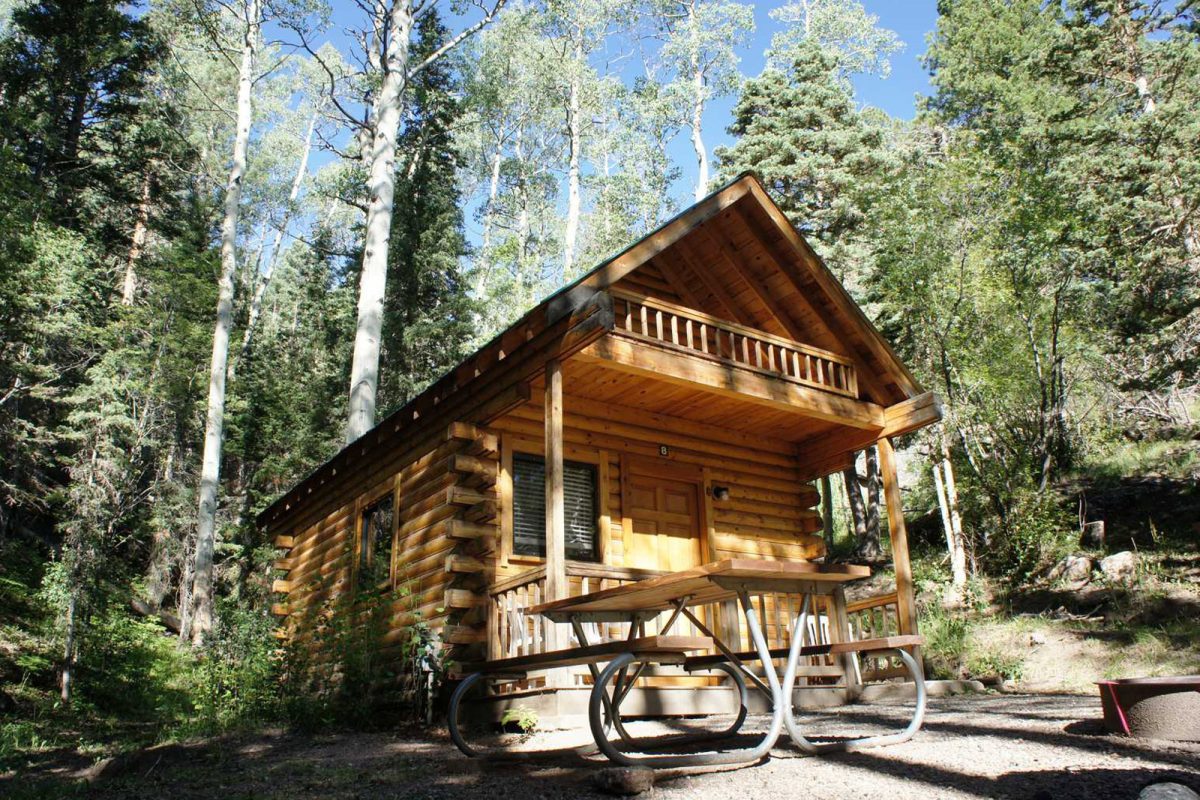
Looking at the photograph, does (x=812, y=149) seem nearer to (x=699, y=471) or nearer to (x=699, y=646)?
(x=699, y=471)

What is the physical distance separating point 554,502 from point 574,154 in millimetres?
26982

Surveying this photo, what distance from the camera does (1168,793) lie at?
11.9 ft

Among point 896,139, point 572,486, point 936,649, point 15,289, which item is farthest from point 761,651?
point 896,139

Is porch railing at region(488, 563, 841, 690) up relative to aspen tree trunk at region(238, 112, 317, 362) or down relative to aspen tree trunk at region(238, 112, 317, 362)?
down

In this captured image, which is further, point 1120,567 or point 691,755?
point 1120,567

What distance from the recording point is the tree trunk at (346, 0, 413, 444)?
15594 millimetres

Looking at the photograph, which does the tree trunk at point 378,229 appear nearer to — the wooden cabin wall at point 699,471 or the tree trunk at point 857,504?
the wooden cabin wall at point 699,471

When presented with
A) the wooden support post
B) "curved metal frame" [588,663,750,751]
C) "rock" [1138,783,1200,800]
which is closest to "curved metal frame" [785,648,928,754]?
"curved metal frame" [588,663,750,751]

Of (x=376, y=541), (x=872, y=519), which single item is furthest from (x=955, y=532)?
(x=376, y=541)

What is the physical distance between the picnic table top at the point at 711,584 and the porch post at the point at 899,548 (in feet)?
12.4

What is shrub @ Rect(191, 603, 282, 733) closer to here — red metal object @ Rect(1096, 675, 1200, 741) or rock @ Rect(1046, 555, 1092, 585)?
red metal object @ Rect(1096, 675, 1200, 741)

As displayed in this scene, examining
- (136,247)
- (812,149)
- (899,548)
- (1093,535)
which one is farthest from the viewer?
(136,247)

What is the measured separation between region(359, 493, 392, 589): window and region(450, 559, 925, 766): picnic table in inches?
180

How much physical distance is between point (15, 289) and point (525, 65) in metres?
23.9
